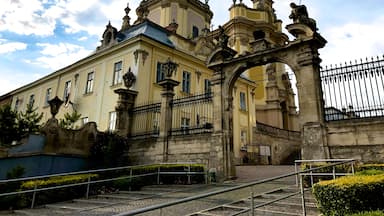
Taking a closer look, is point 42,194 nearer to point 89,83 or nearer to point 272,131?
point 89,83

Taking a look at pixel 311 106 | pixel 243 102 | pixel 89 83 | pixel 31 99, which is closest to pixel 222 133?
pixel 311 106

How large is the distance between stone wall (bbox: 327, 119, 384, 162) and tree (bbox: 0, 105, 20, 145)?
15.2 metres

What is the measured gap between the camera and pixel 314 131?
9219 millimetres

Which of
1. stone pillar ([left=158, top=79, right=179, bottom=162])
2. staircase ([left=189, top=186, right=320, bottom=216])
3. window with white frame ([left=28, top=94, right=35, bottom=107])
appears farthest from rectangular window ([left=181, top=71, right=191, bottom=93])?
window with white frame ([left=28, top=94, right=35, bottom=107])

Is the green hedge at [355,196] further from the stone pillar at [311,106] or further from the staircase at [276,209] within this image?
the stone pillar at [311,106]

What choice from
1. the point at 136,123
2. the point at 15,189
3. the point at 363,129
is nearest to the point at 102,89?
the point at 136,123

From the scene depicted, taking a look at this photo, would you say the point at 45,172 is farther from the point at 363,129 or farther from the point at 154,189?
the point at 363,129

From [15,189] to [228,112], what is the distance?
8287 mm

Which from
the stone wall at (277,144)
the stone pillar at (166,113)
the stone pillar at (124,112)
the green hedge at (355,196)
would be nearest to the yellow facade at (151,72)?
the stone wall at (277,144)

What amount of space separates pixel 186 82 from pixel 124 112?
25.6 feet

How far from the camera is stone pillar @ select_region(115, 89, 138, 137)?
15.1 metres

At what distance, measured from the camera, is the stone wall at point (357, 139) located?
8195 millimetres

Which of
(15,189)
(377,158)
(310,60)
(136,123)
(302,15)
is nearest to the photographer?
(377,158)

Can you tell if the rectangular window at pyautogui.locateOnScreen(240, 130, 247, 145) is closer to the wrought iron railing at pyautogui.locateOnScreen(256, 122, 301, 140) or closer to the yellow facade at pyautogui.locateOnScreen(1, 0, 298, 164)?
the yellow facade at pyautogui.locateOnScreen(1, 0, 298, 164)
